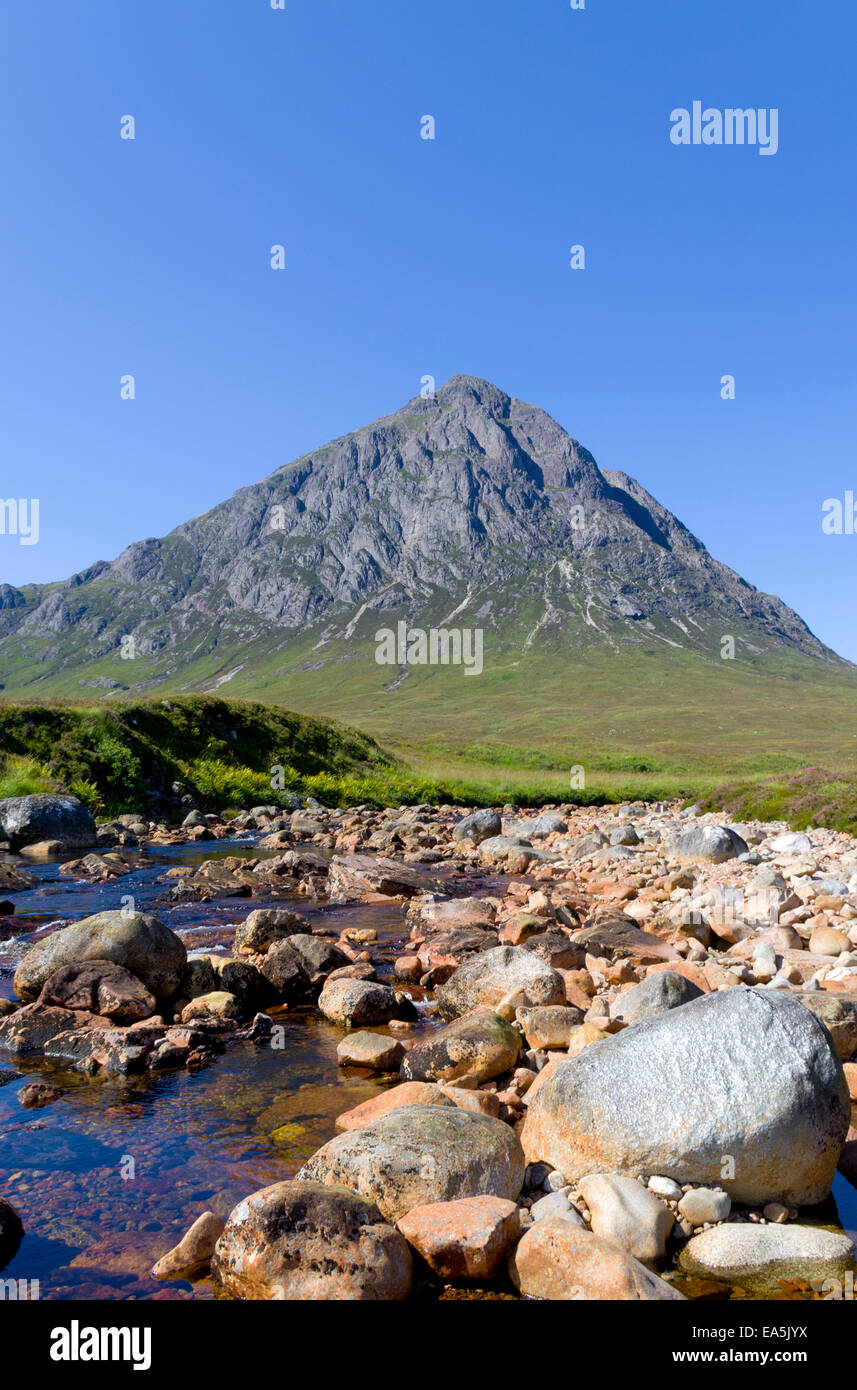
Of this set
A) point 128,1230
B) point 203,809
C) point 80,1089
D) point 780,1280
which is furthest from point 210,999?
point 203,809

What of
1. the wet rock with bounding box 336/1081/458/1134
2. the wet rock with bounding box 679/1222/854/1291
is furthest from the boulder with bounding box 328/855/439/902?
the wet rock with bounding box 679/1222/854/1291

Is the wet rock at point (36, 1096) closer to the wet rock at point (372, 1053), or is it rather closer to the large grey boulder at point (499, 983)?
the wet rock at point (372, 1053)

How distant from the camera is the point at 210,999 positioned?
1300cm

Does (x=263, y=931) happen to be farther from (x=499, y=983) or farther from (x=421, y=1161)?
(x=421, y=1161)

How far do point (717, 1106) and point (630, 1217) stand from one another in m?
1.29

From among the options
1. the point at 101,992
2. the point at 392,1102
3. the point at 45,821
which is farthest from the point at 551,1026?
the point at 45,821

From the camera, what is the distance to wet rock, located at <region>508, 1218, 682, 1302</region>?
576 centimetres

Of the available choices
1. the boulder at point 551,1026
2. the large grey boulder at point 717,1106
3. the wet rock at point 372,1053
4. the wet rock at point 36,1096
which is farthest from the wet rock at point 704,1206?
the wet rock at point 36,1096

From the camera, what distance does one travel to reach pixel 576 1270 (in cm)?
594

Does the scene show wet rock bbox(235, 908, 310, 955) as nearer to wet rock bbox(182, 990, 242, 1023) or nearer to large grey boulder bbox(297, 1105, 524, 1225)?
wet rock bbox(182, 990, 242, 1023)

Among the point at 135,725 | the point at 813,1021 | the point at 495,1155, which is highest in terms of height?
the point at 135,725
